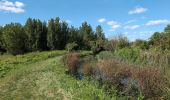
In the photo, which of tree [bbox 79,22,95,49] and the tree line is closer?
the tree line

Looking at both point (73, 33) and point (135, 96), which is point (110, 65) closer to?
point (135, 96)

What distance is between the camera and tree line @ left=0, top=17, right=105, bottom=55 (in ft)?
217

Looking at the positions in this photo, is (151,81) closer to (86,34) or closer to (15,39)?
(15,39)

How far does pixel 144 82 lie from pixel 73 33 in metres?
63.6

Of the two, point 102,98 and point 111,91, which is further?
point 111,91

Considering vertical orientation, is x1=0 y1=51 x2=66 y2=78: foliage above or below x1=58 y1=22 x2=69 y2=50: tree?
below

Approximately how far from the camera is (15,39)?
65750mm

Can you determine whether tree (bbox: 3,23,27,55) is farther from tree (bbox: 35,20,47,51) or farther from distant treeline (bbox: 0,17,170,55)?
tree (bbox: 35,20,47,51)

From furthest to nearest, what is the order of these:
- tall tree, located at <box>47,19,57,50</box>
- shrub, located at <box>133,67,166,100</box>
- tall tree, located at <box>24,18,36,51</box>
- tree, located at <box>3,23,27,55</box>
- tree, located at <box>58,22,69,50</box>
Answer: tree, located at <box>58,22,69,50</box>
tall tree, located at <box>47,19,57,50</box>
tall tree, located at <box>24,18,36,51</box>
tree, located at <box>3,23,27,55</box>
shrub, located at <box>133,67,166,100</box>

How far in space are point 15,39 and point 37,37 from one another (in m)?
4.78

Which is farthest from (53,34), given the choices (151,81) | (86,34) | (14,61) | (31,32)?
(151,81)

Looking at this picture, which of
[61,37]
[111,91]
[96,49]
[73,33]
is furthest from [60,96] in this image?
[73,33]

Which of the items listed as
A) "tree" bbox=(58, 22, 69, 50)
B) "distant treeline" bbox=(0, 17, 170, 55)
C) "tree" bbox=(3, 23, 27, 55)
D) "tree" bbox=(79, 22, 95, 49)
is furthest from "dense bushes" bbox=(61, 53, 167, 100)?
"tree" bbox=(79, 22, 95, 49)

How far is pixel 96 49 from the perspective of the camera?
65.8m
